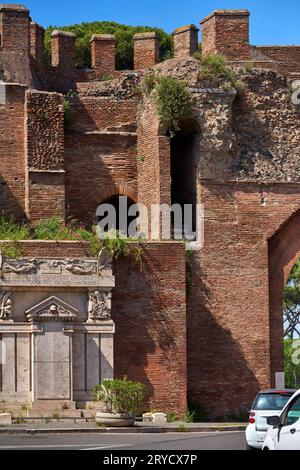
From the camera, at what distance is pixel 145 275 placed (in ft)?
117

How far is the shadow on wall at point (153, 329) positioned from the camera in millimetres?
35281

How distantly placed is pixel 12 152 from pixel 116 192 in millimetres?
3179

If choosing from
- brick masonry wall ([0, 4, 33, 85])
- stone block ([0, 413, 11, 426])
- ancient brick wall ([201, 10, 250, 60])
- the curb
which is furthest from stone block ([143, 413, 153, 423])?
brick masonry wall ([0, 4, 33, 85])

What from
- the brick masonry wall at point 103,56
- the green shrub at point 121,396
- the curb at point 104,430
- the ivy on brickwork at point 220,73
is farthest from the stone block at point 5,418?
the brick masonry wall at point 103,56

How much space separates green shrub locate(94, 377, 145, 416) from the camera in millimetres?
32156

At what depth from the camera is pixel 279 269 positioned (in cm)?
3962

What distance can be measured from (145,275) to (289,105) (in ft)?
25.0

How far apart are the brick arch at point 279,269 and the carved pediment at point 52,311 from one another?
701cm

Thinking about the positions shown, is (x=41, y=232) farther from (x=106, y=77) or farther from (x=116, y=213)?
(x=106, y=77)

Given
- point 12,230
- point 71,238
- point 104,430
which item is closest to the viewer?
point 104,430

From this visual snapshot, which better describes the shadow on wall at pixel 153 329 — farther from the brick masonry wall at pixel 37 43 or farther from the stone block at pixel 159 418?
the brick masonry wall at pixel 37 43

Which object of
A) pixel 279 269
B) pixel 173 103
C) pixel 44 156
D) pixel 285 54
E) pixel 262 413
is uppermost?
pixel 285 54

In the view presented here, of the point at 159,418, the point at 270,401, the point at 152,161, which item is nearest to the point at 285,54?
the point at 152,161
